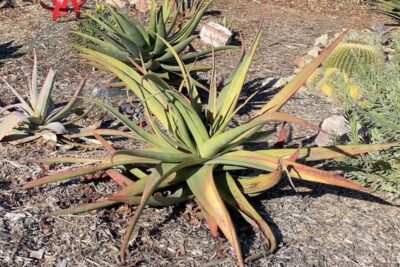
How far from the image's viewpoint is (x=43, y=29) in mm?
7324

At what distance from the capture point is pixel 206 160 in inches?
139

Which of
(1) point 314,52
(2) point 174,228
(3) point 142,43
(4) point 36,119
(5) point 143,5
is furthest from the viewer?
(5) point 143,5

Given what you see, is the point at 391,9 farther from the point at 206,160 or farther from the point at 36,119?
the point at 206,160

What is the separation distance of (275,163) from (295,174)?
0.13 meters

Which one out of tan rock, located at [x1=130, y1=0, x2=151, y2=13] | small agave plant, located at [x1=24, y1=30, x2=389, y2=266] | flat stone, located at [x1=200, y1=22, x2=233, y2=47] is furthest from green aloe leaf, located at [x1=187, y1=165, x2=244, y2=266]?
tan rock, located at [x1=130, y1=0, x2=151, y2=13]

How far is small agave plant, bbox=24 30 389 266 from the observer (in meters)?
3.28

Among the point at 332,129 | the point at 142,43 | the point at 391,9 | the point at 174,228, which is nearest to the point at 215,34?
the point at 142,43

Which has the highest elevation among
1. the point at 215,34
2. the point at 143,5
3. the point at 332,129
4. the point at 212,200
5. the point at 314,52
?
the point at 212,200

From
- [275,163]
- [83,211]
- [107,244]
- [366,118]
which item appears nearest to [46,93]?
[83,211]

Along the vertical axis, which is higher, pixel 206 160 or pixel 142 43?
pixel 206 160

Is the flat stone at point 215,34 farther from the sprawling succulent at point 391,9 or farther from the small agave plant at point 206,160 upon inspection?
the small agave plant at point 206,160

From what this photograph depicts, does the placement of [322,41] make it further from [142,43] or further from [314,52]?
[142,43]

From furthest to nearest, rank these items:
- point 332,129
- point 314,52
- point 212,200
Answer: point 314,52 → point 332,129 → point 212,200

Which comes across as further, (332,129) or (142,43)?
(142,43)
